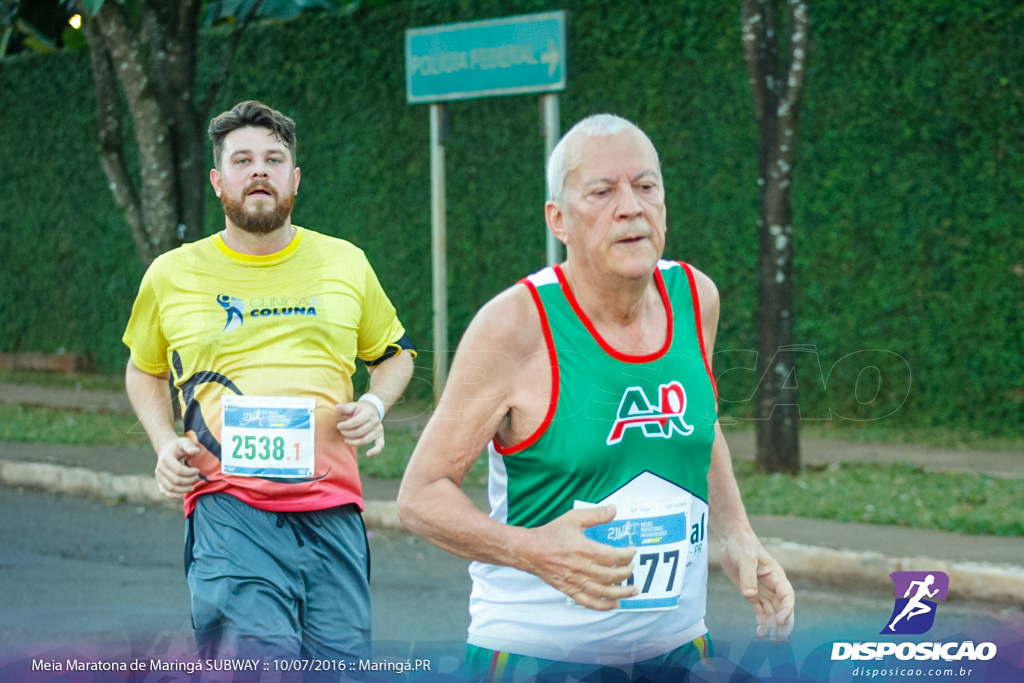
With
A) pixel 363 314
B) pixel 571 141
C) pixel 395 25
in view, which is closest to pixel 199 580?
pixel 363 314

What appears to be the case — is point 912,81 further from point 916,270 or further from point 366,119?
point 366,119

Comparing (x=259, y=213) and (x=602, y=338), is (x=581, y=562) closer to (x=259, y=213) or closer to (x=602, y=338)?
(x=602, y=338)

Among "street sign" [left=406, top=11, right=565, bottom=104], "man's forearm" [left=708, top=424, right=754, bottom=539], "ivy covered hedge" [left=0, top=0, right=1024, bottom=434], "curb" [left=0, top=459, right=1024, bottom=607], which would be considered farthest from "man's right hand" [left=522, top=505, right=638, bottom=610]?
"ivy covered hedge" [left=0, top=0, right=1024, bottom=434]

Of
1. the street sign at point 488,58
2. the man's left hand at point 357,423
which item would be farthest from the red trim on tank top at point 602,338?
the street sign at point 488,58

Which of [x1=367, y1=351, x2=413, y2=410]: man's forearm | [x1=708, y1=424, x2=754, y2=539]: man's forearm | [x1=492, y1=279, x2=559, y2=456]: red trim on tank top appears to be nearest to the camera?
[x1=492, y1=279, x2=559, y2=456]: red trim on tank top

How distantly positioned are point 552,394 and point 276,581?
4.55ft

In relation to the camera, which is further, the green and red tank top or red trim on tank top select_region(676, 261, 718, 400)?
red trim on tank top select_region(676, 261, 718, 400)

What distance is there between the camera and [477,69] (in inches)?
412

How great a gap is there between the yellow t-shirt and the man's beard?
0.10m

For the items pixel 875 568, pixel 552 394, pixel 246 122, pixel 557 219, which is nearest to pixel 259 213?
pixel 246 122

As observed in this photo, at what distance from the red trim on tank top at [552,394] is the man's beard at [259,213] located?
4.48 feet

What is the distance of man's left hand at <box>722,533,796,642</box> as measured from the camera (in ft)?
9.64

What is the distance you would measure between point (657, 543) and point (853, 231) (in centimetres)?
878

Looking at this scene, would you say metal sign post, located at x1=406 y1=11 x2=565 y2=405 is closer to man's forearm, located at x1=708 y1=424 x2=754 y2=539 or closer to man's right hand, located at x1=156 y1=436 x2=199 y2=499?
man's right hand, located at x1=156 y1=436 x2=199 y2=499
